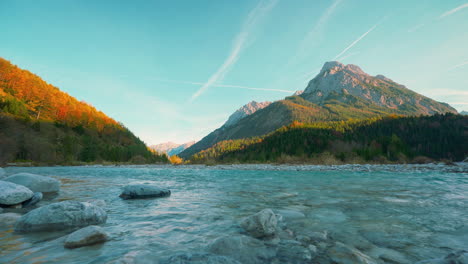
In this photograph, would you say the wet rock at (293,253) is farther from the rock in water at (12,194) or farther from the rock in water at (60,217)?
the rock in water at (12,194)

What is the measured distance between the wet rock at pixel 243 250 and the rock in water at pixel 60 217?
10.8ft

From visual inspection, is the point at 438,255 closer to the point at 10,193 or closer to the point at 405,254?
the point at 405,254

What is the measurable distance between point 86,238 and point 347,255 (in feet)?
14.0

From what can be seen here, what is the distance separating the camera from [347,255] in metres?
3.01

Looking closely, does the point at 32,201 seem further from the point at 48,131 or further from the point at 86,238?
the point at 48,131

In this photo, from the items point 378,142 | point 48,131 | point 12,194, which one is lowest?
point 12,194

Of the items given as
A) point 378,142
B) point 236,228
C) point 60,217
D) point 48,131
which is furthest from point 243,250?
point 48,131

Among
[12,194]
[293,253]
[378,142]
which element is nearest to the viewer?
[293,253]

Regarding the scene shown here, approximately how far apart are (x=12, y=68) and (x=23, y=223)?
131604mm

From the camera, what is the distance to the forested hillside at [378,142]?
4016 centimetres

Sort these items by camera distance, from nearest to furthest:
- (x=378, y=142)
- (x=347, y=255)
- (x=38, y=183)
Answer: (x=347, y=255), (x=38, y=183), (x=378, y=142)

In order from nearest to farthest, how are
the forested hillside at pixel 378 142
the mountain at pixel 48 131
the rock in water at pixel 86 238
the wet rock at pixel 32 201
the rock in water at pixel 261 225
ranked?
the rock in water at pixel 86 238 → the rock in water at pixel 261 225 → the wet rock at pixel 32 201 → the forested hillside at pixel 378 142 → the mountain at pixel 48 131

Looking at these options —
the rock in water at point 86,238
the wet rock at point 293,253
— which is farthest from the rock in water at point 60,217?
the wet rock at point 293,253

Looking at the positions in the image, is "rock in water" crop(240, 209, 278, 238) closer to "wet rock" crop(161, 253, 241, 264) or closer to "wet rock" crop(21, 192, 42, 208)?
"wet rock" crop(161, 253, 241, 264)
